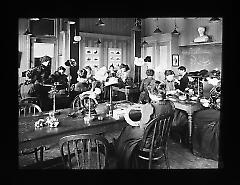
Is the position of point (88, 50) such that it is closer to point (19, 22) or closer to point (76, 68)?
point (76, 68)

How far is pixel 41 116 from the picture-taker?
263cm

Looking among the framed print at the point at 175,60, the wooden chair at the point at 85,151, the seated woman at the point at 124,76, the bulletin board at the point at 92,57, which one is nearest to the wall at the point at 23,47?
the bulletin board at the point at 92,57

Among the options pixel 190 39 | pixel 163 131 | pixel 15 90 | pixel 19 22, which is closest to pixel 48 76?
pixel 15 90

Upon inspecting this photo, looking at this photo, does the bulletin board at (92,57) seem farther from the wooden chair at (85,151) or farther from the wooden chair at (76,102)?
the wooden chair at (85,151)

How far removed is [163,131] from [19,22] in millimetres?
1440

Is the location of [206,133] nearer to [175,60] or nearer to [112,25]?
[175,60]

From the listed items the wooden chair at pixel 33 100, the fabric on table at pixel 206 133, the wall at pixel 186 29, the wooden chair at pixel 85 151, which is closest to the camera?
the wooden chair at pixel 85 151

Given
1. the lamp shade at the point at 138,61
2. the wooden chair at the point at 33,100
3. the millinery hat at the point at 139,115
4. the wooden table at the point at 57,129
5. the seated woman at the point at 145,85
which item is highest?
the lamp shade at the point at 138,61

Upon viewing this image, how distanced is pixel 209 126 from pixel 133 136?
37.2 inches

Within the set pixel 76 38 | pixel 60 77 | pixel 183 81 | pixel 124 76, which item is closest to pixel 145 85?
pixel 124 76

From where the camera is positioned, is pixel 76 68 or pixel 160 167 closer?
pixel 160 167

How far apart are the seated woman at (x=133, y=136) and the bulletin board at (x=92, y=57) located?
2.65 ft

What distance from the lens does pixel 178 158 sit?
285 cm

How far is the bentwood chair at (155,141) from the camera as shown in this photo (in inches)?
94.3
